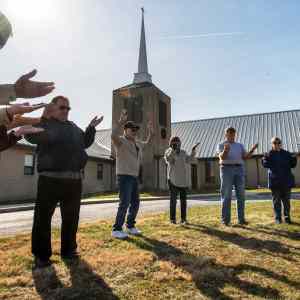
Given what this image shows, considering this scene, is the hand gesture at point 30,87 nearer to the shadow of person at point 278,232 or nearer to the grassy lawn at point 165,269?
the grassy lawn at point 165,269

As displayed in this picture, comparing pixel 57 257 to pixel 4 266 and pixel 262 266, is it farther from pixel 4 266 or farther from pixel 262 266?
pixel 262 266

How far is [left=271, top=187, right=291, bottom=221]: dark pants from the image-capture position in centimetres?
662

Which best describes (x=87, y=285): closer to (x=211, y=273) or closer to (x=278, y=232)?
(x=211, y=273)

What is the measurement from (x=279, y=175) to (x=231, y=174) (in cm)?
106

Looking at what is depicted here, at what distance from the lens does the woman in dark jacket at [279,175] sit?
22.0ft

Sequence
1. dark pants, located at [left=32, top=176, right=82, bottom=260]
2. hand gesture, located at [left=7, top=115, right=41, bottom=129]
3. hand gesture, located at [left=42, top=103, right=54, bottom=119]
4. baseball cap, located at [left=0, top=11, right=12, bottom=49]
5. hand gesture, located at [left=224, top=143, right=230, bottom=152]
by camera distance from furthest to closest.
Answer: hand gesture, located at [left=224, top=143, right=230, bottom=152] < hand gesture, located at [left=42, top=103, right=54, bottom=119] < dark pants, located at [left=32, top=176, right=82, bottom=260] < hand gesture, located at [left=7, top=115, right=41, bottom=129] < baseball cap, located at [left=0, top=11, right=12, bottom=49]

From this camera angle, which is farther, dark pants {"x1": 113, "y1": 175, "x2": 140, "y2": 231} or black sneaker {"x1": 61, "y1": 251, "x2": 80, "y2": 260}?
dark pants {"x1": 113, "y1": 175, "x2": 140, "y2": 231}

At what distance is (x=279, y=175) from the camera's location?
679cm

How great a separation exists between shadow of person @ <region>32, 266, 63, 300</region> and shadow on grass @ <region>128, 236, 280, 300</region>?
4.22 ft

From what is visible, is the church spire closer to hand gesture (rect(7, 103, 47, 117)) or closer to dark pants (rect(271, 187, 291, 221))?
dark pants (rect(271, 187, 291, 221))

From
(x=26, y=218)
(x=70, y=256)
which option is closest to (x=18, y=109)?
(x=70, y=256)

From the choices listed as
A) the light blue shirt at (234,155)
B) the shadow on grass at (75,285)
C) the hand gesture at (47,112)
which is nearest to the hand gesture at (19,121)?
the shadow on grass at (75,285)

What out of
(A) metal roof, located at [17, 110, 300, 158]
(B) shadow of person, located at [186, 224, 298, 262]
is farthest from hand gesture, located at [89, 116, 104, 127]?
(A) metal roof, located at [17, 110, 300, 158]

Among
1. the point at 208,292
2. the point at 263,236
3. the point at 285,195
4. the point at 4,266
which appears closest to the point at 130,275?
the point at 208,292
